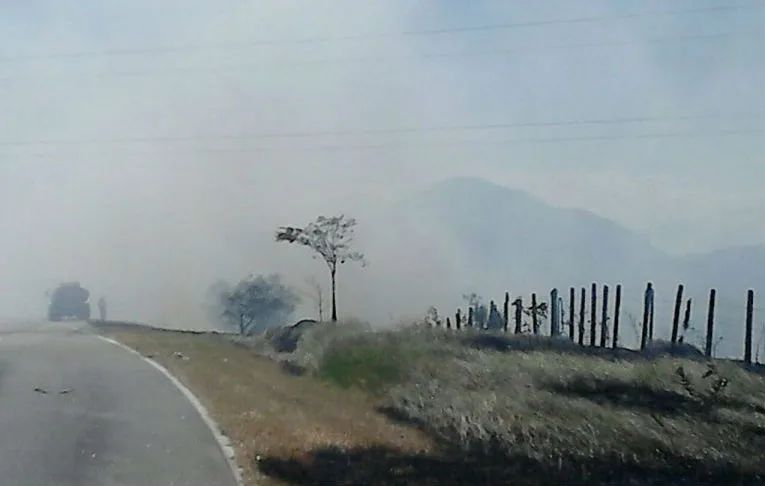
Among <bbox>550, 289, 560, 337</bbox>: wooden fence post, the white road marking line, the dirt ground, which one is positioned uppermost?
<bbox>550, 289, 560, 337</bbox>: wooden fence post

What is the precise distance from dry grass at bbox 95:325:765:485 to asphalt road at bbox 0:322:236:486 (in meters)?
0.65

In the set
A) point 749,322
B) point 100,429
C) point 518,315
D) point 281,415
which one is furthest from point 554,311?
point 100,429

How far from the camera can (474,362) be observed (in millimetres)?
13891

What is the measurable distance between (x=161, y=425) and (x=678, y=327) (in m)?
7.70

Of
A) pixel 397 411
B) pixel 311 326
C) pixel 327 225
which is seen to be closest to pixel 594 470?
pixel 397 411

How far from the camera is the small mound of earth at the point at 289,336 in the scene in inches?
686

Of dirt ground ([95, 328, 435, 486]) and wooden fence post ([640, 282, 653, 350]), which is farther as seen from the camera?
wooden fence post ([640, 282, 653, 350])

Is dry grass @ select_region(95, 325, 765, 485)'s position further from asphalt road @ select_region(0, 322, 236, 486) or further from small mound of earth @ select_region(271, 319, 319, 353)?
small mound of earth @ select_region(271, 319, 319, 353)

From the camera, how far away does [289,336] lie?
18.2 metres

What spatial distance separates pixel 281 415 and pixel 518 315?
279 inches

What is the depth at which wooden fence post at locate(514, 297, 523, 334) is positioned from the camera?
60.3 feet

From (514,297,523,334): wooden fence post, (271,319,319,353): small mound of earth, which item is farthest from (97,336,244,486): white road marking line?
(514,297,523,334): wooden fence post

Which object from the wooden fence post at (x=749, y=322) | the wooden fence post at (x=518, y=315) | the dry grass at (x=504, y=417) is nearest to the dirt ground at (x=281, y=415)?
the dry grass at (x=504, y=417)

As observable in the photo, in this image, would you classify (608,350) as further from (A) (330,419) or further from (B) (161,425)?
(B) (161,425)
